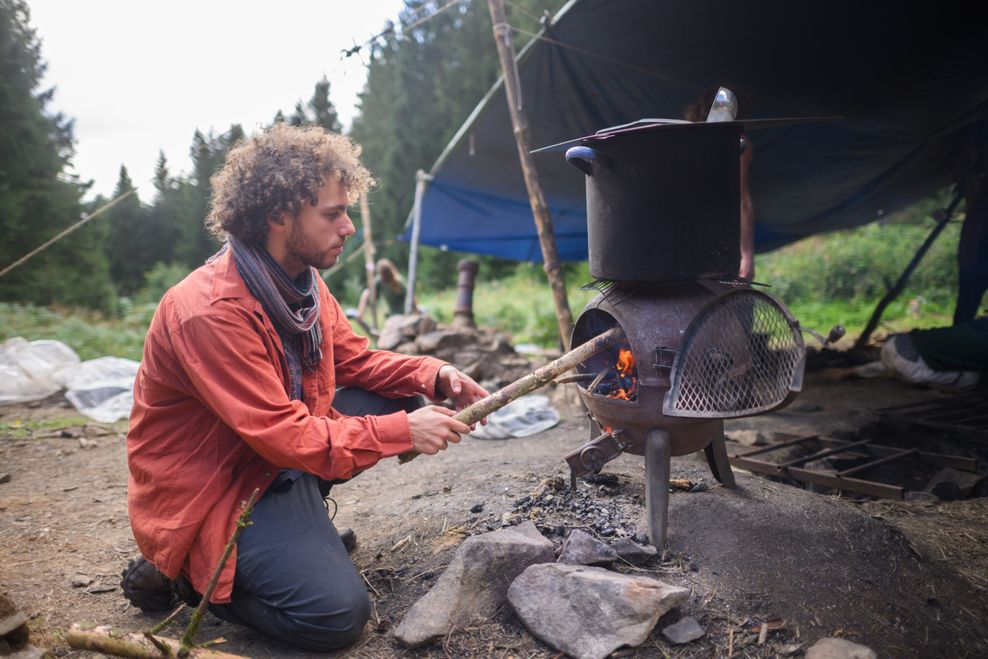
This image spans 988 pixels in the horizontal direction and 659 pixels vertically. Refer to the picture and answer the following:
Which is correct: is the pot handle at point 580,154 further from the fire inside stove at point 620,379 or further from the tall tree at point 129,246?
the tall tree at point 129,246

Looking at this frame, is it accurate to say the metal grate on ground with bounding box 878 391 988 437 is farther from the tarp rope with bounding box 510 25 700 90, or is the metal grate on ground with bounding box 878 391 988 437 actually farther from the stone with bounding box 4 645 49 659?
the stone with bounding box 4 645 49 659

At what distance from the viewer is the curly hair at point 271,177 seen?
7.37 ft

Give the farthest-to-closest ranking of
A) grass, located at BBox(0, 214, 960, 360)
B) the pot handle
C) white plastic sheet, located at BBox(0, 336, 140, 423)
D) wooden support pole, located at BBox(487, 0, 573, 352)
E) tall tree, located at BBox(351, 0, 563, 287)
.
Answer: tall tree, located at BBox(351, 0, 563, 287) < grass, located at BBox(0, 214, 960, 360) < white plastic sheet, located at BBox(0, 336, 140, 423) < wooden support pole, located at BBox(487, 0, 573, 352) < the pot handle

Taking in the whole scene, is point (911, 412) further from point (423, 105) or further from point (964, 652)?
point (423, 105)

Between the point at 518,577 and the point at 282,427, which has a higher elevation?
the point at 282,427

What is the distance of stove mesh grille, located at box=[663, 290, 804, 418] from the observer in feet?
7.84

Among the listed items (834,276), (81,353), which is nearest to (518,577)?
(81,353)

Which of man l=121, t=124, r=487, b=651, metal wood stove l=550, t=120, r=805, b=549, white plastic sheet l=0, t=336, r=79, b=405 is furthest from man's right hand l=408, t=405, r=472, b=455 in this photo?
white plastic sheet l=0, t=336, r=79, b=405

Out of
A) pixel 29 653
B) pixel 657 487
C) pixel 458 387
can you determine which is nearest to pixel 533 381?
pixel 458 387

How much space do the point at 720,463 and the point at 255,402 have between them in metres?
1.99

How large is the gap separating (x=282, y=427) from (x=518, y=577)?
93cm

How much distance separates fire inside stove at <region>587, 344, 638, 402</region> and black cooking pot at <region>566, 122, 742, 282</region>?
1.09 ft

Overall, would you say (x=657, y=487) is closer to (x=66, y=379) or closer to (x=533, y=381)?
(x=533, y=381)

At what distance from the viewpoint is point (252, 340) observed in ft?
6.82
